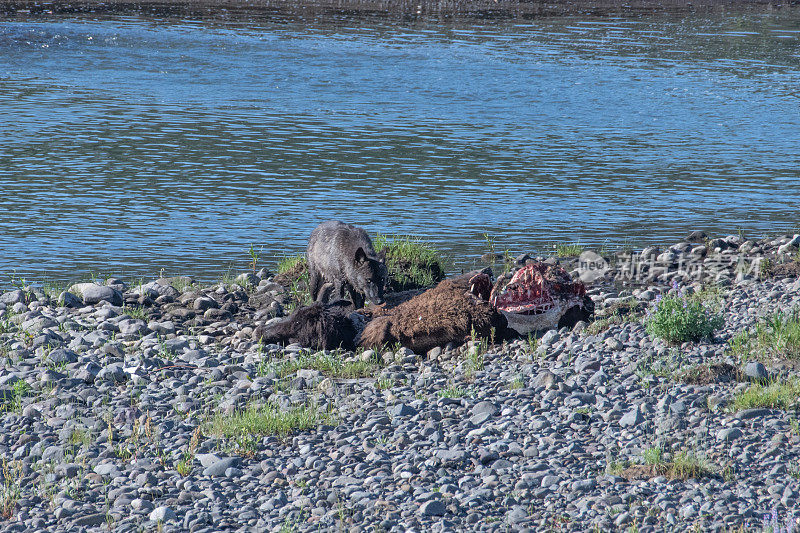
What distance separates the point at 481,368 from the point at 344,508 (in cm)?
304

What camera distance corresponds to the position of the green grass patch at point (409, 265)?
12.4 metres

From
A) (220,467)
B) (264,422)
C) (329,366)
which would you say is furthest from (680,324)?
(220,467)

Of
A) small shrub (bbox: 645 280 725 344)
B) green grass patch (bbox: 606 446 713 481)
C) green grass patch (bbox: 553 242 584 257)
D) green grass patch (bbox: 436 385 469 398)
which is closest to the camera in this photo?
green grass patch (bbox: 606 446 713 481)

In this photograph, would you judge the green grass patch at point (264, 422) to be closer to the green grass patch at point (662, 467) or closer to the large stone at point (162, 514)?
the large stone at point (162, 514)

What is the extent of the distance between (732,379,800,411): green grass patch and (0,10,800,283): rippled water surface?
7066 millimetres

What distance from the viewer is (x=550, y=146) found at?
21.8m

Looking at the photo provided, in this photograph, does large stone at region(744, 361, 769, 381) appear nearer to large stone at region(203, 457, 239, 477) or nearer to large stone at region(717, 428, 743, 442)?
large stone at region(717, 428, 743, 442)

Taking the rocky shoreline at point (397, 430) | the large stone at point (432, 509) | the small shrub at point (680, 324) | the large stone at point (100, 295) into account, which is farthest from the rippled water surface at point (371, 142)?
the large stone at point (432, 509)

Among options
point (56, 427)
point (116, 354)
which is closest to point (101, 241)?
point (116, 354)

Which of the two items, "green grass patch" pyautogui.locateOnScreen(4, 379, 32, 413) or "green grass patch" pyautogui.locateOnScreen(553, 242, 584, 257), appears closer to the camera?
"green grass patch" pyautogui.locateOnScreen(4, 379, 32, 413)

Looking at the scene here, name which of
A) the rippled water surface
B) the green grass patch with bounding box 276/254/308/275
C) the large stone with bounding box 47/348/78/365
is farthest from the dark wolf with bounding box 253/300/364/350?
the rippled water surface

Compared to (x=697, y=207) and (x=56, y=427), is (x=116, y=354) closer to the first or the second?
(x=56, y=427)

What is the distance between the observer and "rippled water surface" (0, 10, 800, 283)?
15.7 metres

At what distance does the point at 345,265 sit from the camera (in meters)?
11.1
